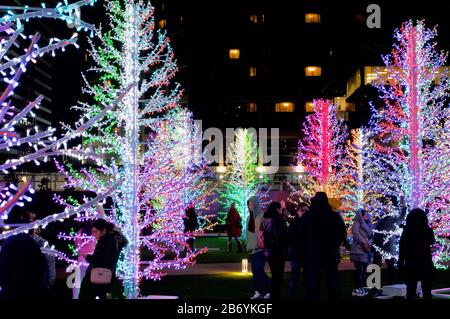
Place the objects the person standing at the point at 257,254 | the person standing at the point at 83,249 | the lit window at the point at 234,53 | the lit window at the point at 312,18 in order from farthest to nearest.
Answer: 1. the lit window at the point at 312,18
2. the lit window at the point at 234,53
3. the person standing at the point at 257,254
4. the person standing at the point at 83,249

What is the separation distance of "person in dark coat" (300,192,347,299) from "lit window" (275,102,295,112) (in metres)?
63.1

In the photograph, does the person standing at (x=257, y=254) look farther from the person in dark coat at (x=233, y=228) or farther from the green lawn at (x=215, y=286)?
the person in dark coat at (x=233, y=228)

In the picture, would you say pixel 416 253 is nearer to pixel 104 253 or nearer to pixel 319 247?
pixel 319 247

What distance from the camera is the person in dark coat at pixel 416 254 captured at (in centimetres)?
1264

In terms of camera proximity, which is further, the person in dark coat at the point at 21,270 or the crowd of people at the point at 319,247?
the crowd of people at the point at 319,247

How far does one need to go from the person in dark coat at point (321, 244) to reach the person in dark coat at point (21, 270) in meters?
6.94

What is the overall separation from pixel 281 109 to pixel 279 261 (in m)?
61.8

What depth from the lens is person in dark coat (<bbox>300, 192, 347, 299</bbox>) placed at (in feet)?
40.0

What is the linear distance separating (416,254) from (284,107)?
2484 inches

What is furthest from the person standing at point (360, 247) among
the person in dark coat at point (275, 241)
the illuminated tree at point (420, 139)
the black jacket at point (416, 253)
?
the black jacket at point (416, 253)

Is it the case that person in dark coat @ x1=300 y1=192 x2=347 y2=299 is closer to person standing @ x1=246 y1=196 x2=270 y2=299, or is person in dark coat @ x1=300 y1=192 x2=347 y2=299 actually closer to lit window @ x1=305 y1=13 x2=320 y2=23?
person standing @ x1=246 y1=196 x2=270 y2=299

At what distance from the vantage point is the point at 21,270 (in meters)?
5.81

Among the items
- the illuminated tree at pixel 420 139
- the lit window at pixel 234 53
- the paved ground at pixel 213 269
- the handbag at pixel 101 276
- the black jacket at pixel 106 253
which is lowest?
the paved ground at pixel 213 269
